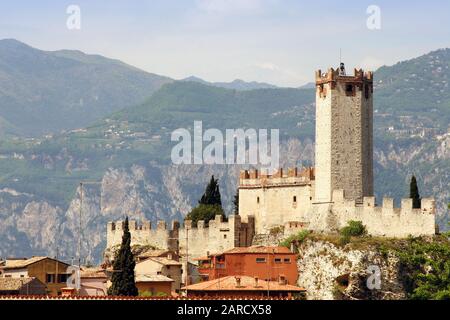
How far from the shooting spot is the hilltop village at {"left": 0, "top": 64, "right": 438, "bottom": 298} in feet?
348

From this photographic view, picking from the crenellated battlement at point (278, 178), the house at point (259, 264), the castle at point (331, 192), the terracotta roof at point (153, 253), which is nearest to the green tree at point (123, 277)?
the house at point (259, 264)

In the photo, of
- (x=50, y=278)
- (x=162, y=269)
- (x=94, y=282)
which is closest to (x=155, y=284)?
(x=162, y=269)

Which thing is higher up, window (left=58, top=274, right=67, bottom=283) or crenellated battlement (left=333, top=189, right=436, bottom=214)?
crenellated battlement (left=333, top=189, right=436, bottom=214)

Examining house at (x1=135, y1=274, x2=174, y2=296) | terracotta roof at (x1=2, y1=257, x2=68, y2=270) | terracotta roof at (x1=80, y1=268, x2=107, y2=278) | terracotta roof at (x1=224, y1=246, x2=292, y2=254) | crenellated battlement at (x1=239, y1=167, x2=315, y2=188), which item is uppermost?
crenellated battlement at (x1=239, y1=167, x2=315, y2=188)

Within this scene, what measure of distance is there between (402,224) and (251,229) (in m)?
15.4

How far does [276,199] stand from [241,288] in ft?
58.1

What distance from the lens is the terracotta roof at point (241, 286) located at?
98.4 meters

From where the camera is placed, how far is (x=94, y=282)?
4341 inches

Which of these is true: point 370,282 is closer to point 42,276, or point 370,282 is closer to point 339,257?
point 339,257
